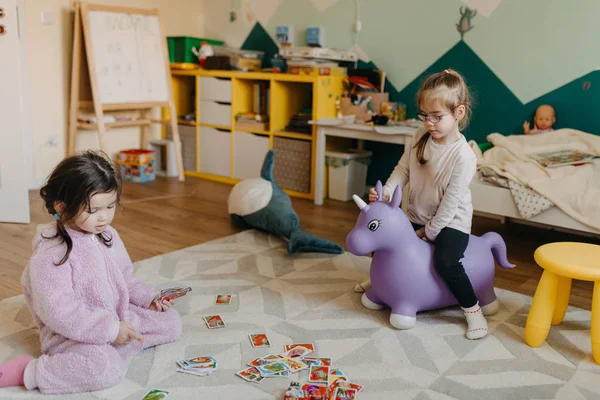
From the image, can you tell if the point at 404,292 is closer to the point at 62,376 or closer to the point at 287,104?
the point at 62,376

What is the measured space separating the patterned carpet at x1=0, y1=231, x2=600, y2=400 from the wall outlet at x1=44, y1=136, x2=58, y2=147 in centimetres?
187

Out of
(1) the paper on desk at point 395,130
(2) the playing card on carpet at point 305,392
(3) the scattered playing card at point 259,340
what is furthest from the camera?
(1) the paper on desk at point 395,130

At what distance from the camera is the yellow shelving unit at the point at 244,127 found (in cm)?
400

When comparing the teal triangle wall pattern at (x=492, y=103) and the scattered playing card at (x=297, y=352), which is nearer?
the scattered playing card at (x=297, y=352)

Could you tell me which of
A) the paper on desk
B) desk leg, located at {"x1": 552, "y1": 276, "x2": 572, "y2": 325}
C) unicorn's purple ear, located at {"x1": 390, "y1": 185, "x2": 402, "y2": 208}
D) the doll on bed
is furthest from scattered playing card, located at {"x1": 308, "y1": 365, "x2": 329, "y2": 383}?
the doll on bed

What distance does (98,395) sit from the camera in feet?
5.51

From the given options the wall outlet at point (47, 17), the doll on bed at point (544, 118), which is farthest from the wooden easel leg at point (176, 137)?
the doll on bed at point (544, 118)

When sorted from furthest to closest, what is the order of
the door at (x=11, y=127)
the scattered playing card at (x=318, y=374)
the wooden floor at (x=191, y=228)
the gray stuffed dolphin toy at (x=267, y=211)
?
the door at (x=11, y=127) < the gray stuffed dolphin toy at (x=267, y=211) < the wooden floor at (x=191, y=228) < the scattered playing card at (x=318, y=374)

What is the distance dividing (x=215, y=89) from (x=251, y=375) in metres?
2.98

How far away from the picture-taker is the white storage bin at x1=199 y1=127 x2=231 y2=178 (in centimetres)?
446

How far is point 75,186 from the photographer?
5.48 ft

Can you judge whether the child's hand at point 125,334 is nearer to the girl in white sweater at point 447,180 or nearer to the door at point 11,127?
the girl in white sweater at point 447,180

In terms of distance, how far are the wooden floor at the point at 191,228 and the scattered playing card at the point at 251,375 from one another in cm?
105

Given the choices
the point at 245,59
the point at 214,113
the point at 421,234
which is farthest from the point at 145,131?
the point at 421,234
